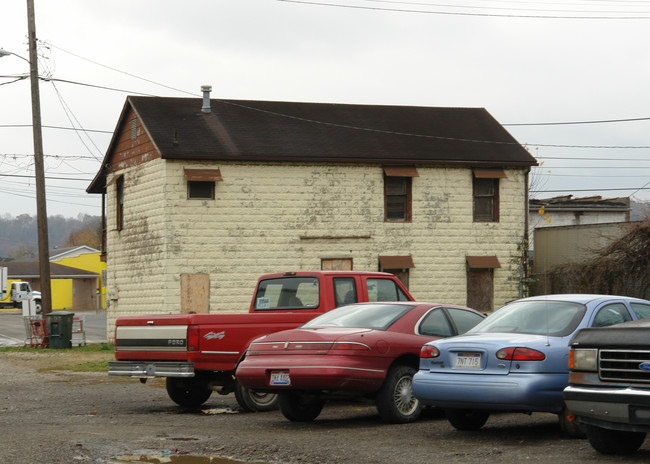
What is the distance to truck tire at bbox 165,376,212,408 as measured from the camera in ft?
47.5

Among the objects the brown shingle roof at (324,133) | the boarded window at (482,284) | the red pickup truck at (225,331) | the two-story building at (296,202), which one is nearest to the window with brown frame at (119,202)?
the two-story building at (296,202)

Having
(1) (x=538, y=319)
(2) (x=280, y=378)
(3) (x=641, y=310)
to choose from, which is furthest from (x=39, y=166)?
(3) (x=641, y=310)

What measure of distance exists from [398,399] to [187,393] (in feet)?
13.8

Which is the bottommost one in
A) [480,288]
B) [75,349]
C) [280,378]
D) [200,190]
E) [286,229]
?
[75,349]

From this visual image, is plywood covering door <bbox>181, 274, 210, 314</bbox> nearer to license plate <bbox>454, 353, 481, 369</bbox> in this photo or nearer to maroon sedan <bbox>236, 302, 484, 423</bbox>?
maroon sedan <bbox>236, 302, 484, 423</bbox>

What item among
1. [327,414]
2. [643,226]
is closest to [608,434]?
[327,414]

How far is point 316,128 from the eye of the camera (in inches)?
1265

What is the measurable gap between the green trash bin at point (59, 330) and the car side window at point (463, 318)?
19608mm

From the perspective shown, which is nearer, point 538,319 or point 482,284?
point 538,319

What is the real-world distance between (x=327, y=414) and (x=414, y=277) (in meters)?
18.0

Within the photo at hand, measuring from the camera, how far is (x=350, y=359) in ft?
36.4

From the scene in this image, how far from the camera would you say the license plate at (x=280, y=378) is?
11180 mm

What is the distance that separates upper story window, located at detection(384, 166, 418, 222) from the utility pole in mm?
10300

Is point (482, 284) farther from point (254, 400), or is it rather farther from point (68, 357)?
point (254, 400)
